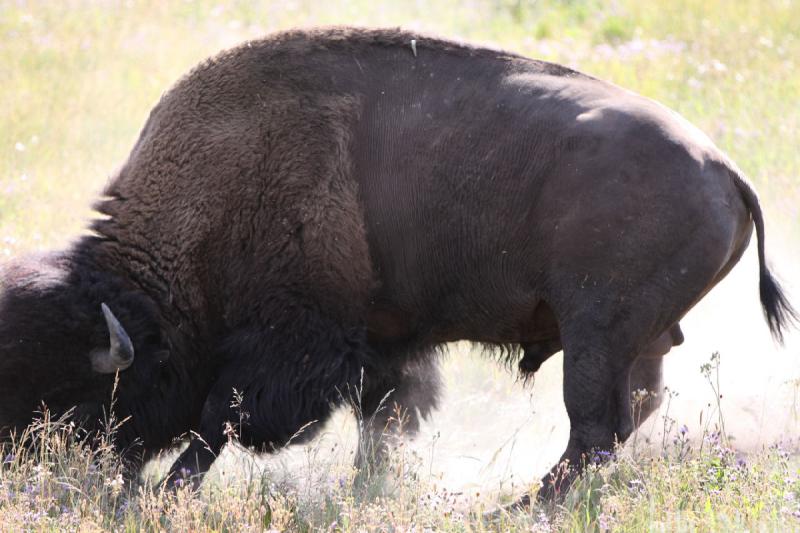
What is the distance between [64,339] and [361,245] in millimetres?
1330

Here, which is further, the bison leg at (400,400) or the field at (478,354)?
the bison leg at (400,400)

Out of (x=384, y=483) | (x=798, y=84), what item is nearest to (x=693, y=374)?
(x=384, y=483)

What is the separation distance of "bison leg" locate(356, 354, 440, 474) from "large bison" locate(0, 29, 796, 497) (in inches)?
7.0

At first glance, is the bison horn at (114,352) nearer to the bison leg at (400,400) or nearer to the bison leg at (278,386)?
the bison leg at (278,386)

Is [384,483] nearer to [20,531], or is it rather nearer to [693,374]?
[20,531]

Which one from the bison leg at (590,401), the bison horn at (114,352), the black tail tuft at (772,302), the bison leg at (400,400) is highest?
the bison horn at (114,352)

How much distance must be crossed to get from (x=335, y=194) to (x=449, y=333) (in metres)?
0.82

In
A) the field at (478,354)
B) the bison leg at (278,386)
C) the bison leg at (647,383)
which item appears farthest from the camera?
the bison leg at (647,383)

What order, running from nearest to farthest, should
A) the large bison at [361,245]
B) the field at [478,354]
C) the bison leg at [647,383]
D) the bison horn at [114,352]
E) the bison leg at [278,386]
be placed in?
the field at [478,354]
the large bison at [361,245]
the bison horn at [114,352]
the bison leg at [278,386]
the bison leg at [647,383]

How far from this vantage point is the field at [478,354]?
12.6ft

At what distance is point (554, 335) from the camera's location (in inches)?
185

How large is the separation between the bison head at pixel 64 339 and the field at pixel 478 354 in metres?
0.19

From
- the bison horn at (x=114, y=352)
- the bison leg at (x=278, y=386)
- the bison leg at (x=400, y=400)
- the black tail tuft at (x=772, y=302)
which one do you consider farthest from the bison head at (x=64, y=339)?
the black tail tuft at (x=772, y=302)

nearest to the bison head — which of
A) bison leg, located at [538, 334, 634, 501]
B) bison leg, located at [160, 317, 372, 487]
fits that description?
bison leg, located at [160, 317, 372, 487]
